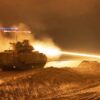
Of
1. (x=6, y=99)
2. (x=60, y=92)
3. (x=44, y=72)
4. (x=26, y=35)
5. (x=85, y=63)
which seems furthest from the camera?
(x=26, y=35)

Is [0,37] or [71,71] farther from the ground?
[0,37]

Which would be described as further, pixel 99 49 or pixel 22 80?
pixel 99 49

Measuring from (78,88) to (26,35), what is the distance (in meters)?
23.7

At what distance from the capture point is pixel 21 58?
2647 centimetres

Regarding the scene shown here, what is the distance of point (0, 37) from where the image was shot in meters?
41.1

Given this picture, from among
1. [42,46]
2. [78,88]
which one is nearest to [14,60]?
[78,88]

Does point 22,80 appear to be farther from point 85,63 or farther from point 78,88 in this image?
point 85,63

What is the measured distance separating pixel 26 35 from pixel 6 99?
Answer: 2558cm

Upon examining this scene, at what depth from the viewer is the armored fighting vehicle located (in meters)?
26.5

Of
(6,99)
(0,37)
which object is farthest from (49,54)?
(6,99)

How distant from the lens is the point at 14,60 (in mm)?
26547

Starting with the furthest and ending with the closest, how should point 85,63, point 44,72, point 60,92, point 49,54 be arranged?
point 49,54
point 85,63
point 44,72
point 60,92

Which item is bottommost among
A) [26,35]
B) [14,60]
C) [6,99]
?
[6,99]

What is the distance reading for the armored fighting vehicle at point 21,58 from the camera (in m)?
26.5
